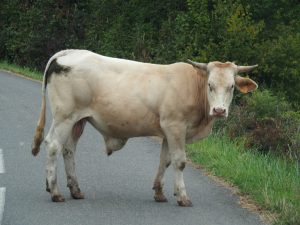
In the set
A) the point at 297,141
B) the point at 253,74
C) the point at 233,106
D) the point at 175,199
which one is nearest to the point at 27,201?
the point at 175,199

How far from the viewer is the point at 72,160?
1070 centimetres

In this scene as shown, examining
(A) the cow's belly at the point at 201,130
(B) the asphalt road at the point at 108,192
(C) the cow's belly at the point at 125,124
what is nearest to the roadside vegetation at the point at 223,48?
(B) the asphalt road at the point at 108,192

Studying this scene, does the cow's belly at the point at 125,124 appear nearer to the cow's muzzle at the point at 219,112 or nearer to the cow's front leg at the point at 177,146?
the cow's front leg at the point at 177,146

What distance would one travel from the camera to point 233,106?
62.0 feet

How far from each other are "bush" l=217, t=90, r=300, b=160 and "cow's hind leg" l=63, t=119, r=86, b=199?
5172mm

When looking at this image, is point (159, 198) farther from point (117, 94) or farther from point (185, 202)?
point (117, 94)

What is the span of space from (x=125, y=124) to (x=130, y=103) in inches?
10.5

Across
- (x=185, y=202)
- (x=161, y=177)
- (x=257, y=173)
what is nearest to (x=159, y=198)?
(x=161, y=177)

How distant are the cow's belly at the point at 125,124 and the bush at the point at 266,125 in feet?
16.1

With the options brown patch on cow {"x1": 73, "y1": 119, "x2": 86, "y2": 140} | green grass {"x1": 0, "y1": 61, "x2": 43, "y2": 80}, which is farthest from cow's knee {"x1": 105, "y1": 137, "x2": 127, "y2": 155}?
green grass {"x1": 0, "y1": 61, "x2": 43, "y2": 80}

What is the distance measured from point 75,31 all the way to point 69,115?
23107 mm

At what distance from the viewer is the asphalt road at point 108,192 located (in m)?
9.34

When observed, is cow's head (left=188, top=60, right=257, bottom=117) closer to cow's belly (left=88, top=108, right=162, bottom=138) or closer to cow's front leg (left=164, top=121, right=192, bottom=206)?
cow's front leg (left=164, top=121, right=192, bottom=206)

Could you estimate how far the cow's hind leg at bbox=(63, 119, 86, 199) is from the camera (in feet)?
34.2
